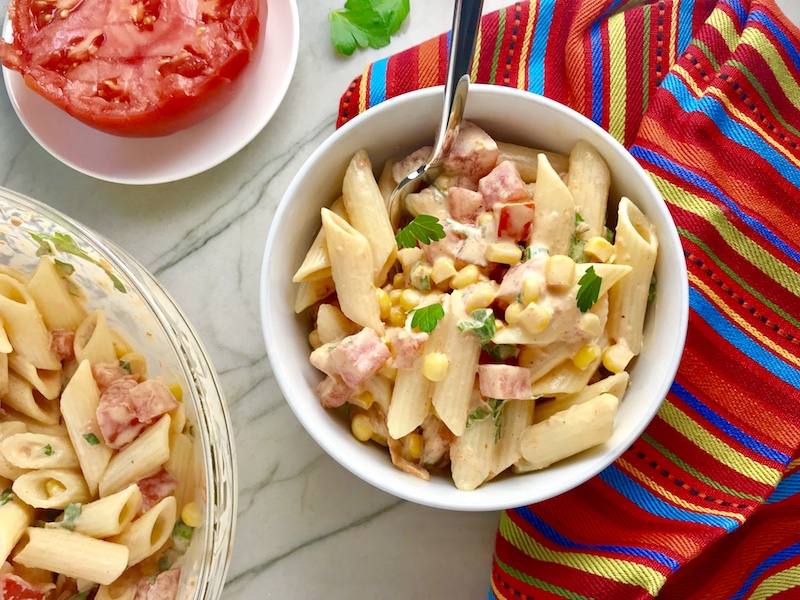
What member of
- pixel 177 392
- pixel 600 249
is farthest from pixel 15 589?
pixel 600 249

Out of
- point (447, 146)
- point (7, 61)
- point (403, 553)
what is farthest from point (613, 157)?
point (7, 61)

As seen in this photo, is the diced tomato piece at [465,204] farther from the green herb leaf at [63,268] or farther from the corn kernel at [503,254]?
the green herb leaf at [63,268]

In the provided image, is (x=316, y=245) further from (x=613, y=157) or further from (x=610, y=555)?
(x=610, y=555)

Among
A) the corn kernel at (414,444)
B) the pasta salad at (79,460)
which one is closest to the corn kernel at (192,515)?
the pasta salad at (79,460)

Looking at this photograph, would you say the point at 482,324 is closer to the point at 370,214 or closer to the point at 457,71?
the point at 370,214

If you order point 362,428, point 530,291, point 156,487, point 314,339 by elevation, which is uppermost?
point 530,291

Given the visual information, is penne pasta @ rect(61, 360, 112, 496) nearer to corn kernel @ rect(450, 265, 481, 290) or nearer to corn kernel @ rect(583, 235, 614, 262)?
corn kernel @ rect(450, 265, 481, 290)
